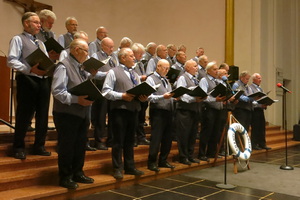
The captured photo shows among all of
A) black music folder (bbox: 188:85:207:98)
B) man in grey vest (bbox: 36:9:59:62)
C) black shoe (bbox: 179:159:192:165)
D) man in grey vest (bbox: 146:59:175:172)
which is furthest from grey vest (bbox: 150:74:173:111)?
man in grey vest (bbox: 36:9:59:62)

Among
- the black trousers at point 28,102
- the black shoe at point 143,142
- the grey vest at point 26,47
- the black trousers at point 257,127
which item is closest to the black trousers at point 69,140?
the black trousers at point 28,102

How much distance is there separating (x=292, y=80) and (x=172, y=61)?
255 inches

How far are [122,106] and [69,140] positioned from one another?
82cm

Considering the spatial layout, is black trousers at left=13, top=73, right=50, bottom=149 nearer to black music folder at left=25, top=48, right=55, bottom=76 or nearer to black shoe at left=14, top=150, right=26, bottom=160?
black shoe at left=14, top=150, right=26, bottom=160

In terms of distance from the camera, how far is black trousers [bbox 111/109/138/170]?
3945 mm

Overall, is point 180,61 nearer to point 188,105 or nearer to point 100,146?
point 188,105

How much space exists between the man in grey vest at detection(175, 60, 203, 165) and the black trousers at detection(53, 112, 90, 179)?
1.82 m

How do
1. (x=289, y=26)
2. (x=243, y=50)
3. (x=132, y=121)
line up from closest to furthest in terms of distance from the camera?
(x=132, y=121) → (x=243, y=50) → (x=289, y=26)

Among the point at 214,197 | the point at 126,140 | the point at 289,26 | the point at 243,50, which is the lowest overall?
the point at 214,197

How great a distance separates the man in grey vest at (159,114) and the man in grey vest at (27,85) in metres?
1.37

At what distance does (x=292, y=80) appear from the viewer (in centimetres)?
1126

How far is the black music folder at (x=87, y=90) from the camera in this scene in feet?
10.0

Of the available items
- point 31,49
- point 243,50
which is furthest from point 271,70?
point 31,49

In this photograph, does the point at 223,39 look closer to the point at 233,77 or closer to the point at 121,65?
the point at 233,77
